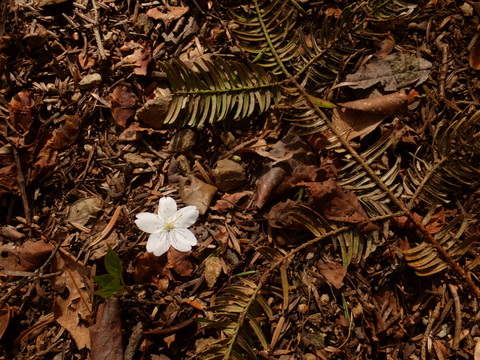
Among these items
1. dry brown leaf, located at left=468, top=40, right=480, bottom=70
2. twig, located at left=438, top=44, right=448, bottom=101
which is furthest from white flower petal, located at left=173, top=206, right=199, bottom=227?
dry brown leaf, located at left=468, top=40, right=480, bottom=70

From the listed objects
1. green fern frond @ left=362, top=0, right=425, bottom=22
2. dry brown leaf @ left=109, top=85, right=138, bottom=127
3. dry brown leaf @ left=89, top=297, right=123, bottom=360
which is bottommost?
dry brown leaf @ left=89, top=297, right=123, bottom=360

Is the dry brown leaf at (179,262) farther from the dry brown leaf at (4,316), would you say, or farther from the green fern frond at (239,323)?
the dry brown leaf at (4,316)

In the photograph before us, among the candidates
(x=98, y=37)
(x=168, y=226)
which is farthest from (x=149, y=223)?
(x=98, y=37)

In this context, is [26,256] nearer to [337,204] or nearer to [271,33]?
[337,204]

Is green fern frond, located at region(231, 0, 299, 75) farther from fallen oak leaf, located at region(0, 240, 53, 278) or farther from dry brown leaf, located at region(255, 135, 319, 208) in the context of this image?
fallen oak leaf, located at region(0, 240, 53, 278)

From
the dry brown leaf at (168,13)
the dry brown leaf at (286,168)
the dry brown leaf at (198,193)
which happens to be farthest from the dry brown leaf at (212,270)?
the dry brown leaf at (168,13)
